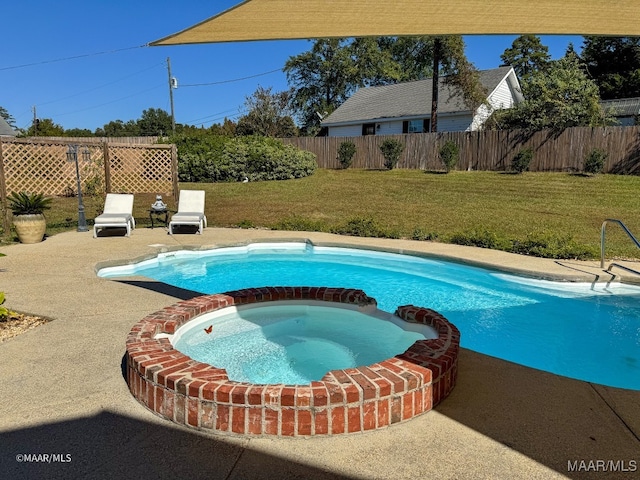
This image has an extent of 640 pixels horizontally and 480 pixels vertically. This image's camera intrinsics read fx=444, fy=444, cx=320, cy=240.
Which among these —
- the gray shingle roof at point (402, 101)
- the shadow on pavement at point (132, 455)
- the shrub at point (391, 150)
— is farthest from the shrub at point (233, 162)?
the shadow on pavement at point (132, 455)

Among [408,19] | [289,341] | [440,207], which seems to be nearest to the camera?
[408,19]

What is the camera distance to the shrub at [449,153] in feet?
66.1

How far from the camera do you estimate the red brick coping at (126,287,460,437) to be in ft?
8.64

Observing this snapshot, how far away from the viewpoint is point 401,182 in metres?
18.6

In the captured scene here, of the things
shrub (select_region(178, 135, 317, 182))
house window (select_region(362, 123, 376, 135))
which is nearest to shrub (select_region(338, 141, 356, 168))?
shrub (select_region(178, 135, 317, 182))

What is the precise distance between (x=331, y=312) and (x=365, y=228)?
6075 mm

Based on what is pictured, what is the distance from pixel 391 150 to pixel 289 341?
1813 cm

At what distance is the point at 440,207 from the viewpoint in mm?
14320

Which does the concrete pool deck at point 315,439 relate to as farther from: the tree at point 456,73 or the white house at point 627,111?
the white house at point 627,111

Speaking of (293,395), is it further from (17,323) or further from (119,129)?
(119,129)

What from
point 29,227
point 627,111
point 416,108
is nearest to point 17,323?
point 29,227

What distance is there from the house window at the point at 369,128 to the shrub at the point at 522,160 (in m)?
13.7

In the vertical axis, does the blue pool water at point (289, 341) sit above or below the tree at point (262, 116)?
below

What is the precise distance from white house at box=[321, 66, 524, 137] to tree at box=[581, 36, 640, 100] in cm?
1366
